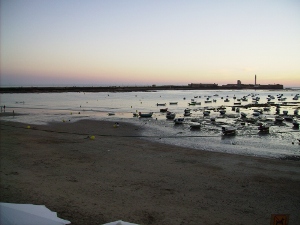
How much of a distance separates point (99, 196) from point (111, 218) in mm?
1894

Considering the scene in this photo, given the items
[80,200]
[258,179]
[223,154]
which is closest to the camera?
[80,200]

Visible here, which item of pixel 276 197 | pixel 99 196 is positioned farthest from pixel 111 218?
pixel 276 197

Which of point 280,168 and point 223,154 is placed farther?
point 223,154

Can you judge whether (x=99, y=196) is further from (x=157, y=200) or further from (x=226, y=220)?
(x=226, y=220)

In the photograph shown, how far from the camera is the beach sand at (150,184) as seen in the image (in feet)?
28.9

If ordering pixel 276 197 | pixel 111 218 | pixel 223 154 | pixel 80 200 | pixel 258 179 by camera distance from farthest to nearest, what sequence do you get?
pixel 223 154
pixel 258 179
pixel 276 197
pixel 80 200
pixel 111 218

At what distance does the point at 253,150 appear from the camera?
19.7 m

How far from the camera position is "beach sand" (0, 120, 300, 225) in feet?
28.9

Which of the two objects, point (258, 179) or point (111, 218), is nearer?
point (111, 218)

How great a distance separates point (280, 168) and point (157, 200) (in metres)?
8.54

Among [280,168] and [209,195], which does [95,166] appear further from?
[280,168]

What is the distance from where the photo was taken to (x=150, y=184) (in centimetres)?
1155

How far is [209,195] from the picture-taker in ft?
34.2

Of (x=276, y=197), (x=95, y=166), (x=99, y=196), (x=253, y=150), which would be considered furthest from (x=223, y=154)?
(x=99, y=196)
